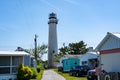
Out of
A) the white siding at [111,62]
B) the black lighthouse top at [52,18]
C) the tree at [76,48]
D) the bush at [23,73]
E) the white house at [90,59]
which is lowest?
the bush at [23,73]

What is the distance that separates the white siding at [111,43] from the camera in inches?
845

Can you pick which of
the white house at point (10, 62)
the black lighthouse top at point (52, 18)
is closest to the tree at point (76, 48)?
the black lighthouse top at point (52, 18)

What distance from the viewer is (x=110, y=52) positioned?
22547 mm

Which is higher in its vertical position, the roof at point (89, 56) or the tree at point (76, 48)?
the tree at point (76, 48)

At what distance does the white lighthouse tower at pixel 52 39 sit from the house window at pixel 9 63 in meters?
51.5

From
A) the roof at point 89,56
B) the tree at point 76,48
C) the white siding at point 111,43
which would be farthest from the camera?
the tree at point 76,48

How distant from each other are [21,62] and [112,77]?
1341cm

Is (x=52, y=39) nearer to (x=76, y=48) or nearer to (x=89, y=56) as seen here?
(x=76, y=48)

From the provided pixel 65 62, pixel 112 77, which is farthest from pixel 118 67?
pixel 65 62

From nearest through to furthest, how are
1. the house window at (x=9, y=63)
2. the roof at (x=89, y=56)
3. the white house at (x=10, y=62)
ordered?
the white house at (x=10, y=62)
the house window at (x=9, y=63)
the roof at (x=89, y=56)

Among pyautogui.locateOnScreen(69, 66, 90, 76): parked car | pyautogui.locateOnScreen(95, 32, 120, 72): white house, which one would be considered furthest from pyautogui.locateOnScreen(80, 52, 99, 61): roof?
pyautogui.locateOnScreen(95, 32, 120, 72): white house

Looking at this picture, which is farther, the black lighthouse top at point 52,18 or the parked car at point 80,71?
the black lighthouse top at point 52,18

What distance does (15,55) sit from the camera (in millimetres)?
30844

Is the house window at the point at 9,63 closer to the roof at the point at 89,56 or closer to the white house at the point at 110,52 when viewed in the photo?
the white house at the point at 110,52
